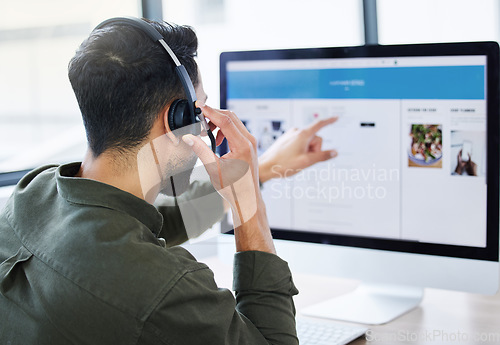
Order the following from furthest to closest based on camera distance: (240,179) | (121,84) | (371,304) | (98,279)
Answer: (371,304)
(240,179)
(121,84)
(98,279)

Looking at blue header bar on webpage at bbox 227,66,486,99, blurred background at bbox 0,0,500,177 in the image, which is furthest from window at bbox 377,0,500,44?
blue header bar on webpage at bbox 227,66,486,99

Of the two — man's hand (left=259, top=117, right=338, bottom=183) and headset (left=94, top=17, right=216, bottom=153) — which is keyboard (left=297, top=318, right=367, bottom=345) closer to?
man's hand (left=259, top=117, right=338, bottom=183)

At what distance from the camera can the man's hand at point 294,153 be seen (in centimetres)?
124

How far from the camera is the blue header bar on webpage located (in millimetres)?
1120

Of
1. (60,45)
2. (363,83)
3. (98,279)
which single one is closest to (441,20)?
(60,45)

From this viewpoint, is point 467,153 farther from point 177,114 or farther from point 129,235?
point 129,235

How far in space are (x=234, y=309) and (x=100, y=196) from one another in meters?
0.24

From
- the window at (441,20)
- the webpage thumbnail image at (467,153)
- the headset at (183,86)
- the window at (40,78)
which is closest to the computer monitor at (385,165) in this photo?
the webpage thumbnail image at (467,153)

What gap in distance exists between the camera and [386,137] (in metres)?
1.18

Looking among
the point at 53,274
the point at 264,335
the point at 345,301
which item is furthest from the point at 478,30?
the point at 53,274

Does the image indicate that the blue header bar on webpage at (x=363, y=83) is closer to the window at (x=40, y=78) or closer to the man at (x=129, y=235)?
the man at (x=129, y=235)

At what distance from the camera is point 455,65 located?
3.69ft

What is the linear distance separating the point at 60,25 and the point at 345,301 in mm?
1399

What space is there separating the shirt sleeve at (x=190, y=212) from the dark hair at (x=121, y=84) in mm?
310
